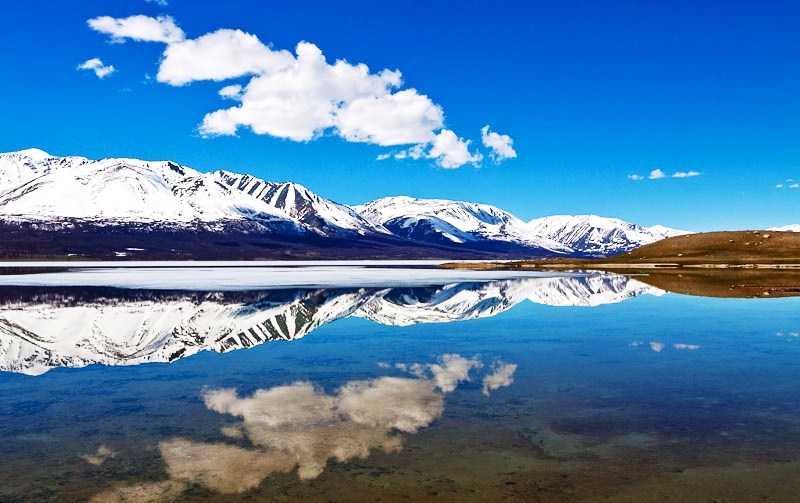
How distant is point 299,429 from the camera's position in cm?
1580

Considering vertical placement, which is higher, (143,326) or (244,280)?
(244,280)

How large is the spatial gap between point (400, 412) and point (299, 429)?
10.1 feet

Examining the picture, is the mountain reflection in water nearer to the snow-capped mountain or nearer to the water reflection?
the snow-capped mountain


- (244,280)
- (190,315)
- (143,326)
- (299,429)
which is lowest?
(299,429)

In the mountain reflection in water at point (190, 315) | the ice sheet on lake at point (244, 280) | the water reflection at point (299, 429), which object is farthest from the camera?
the ice sheet on lake at point (244, 280)

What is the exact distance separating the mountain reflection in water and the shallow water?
374 millimetres

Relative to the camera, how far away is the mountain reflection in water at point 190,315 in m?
29.5

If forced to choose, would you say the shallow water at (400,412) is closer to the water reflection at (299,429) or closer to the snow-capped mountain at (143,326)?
the water reflection at (299,429)

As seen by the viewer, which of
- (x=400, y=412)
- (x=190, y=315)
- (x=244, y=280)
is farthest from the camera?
(x=244, y=280)

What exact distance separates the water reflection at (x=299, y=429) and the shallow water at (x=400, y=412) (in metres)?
0.07

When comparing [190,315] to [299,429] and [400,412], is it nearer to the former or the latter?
[400,412]

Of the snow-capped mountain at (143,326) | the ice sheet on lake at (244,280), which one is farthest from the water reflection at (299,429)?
the ice sheet on lake at (244,280)

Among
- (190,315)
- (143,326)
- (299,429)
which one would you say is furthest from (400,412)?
(190,315)

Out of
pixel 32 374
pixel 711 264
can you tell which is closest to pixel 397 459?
pixel 32 374
